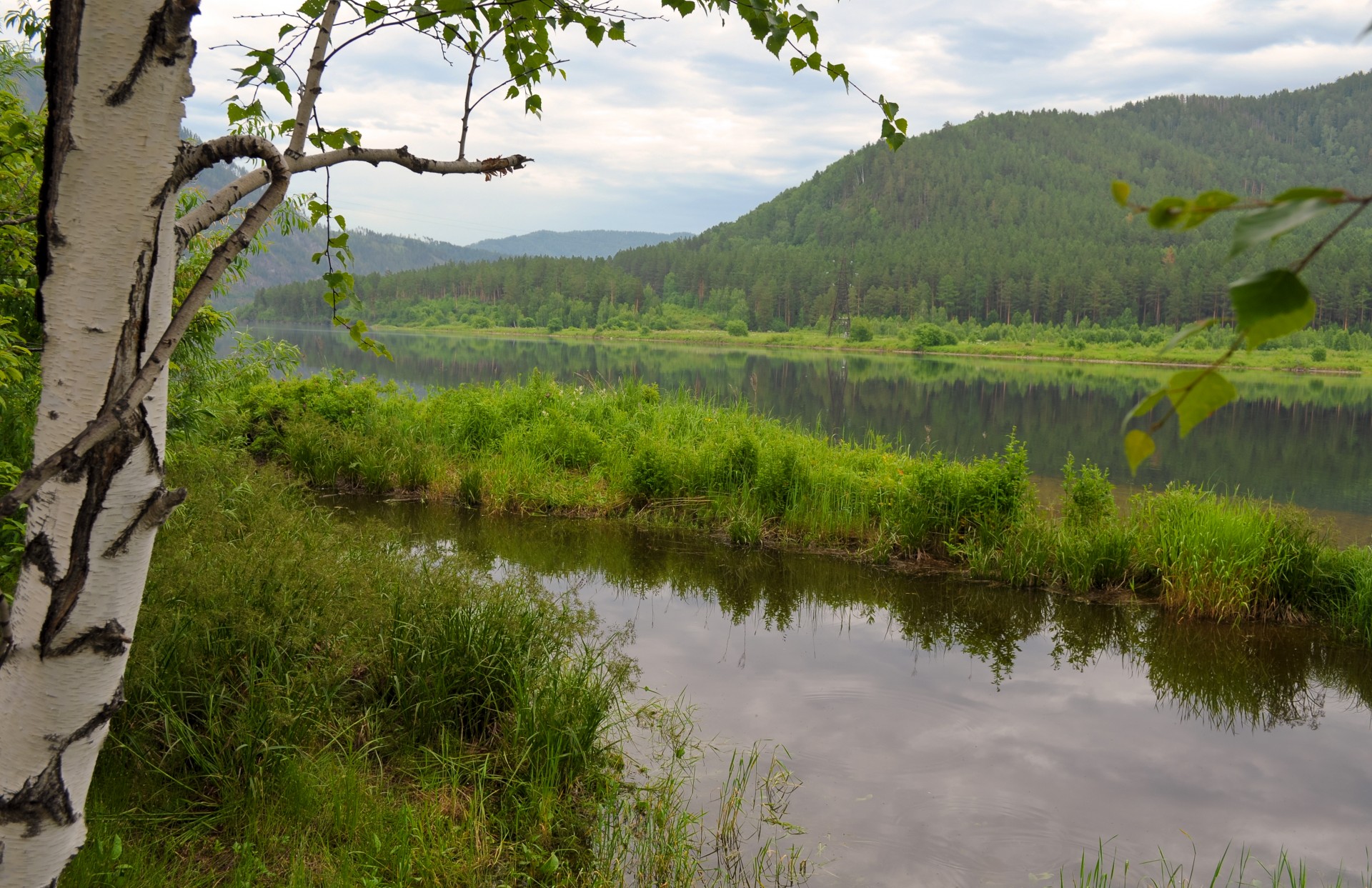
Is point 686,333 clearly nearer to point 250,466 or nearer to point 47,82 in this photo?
point 250,466

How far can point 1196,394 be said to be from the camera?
2.19 feet

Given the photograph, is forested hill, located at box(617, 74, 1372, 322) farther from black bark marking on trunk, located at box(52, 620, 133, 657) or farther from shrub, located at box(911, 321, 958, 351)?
black bark marking on trunk, located at box(52, 620, 133, 657)

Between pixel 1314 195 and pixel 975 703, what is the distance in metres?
7.01

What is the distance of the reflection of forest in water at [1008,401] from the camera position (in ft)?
73.5

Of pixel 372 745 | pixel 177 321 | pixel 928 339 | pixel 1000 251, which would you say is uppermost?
pixel 1000 251

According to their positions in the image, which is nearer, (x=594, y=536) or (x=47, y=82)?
(x=47, y=82)

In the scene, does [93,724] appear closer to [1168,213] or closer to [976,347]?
[1168,213]

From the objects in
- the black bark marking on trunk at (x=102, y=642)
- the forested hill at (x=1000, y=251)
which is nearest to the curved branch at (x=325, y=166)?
the black bark marking on trunk at (x=102, y=642)

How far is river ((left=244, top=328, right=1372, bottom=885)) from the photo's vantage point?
16.9 feet

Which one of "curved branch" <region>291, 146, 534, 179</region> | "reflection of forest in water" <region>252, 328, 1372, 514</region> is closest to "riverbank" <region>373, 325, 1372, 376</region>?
"reflection of forest in water" <region>252, 328, 1372, 514</region>

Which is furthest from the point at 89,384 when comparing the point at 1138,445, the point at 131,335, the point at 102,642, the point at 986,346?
the point at 986,346

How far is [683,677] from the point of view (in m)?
7.06

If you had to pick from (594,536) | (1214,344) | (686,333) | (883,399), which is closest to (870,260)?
(686,333)

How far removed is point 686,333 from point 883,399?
78800mm
